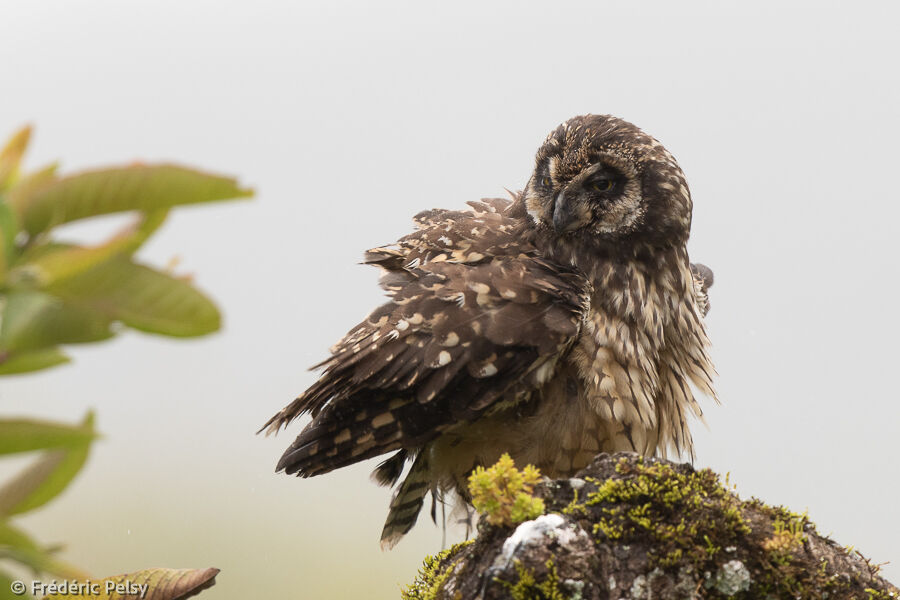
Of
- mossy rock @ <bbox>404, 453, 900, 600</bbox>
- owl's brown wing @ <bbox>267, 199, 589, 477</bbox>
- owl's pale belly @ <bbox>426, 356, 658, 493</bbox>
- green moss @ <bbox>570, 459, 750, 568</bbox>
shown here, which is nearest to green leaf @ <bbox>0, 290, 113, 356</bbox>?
mossy rock @ <bbox>404, 453, 900, 600</bbox>

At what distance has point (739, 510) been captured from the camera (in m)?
1.75

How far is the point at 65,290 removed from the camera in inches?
21.4

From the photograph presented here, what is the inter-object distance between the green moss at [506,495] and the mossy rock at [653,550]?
29 millimetres

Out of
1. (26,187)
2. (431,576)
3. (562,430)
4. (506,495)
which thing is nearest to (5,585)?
(26,187)

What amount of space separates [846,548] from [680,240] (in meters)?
1.24

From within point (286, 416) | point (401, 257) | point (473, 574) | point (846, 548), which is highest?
point (401, 257)

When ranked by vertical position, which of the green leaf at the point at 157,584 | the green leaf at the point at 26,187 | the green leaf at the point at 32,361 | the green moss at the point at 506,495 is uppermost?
the green moss at the point at 506,495

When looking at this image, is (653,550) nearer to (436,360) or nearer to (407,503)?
(436,360)

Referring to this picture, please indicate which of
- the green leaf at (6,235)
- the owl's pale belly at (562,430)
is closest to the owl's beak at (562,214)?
the owl's pale belly at (562,430)

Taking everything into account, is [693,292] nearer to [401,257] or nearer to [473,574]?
[401,257]

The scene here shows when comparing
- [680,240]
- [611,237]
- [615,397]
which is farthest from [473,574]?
[680,240]

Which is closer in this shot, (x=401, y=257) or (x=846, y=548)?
(x=846, y=548)

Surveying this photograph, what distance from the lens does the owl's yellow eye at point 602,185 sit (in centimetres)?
263

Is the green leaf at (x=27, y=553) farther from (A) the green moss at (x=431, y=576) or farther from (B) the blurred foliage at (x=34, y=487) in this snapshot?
(A) the green moss at (x=431, y=576)
